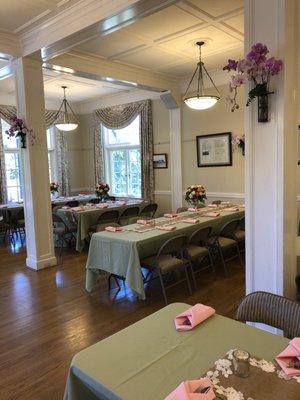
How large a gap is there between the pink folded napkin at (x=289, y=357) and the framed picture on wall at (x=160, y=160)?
6533 mm

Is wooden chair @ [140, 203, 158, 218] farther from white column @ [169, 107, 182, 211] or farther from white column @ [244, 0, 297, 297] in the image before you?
white column @ [244, 0, 297, 297]

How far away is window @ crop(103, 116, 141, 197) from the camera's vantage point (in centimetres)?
855

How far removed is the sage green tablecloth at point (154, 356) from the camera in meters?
1.25

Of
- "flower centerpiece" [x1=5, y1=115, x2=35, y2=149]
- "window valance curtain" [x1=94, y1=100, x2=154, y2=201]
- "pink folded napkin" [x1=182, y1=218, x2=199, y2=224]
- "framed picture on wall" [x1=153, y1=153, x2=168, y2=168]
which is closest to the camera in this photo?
"pink folded napkin" [x1=182, y1=218, x2=199, y2=224]

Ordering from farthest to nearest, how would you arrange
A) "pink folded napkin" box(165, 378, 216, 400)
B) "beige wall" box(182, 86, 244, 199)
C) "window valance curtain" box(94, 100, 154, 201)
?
"window valance curtain" box(94, 100, 154, 201), "beige wall" box(182, 86, 244, 199), "pink folded napkin" box(165, 378, 216, 400)

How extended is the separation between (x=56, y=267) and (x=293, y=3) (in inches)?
Answer: 176

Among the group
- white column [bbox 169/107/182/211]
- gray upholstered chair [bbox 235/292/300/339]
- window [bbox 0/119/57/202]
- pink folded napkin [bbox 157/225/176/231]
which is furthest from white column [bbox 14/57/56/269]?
gray upholstered chair [bbox 235/292/300/339]

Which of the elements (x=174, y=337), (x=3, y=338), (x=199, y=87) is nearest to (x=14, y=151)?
(x=199, y=87)

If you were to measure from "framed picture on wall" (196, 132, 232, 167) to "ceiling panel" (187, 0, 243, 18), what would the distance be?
2952 mm

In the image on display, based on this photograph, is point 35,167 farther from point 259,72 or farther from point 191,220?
point 259,72

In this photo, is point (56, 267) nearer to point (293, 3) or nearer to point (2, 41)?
point (2, 41)

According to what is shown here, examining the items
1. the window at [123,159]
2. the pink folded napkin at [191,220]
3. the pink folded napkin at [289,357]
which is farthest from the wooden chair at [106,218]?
the pink folded napkin at [289,357]

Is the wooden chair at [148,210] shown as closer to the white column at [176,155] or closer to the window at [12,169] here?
the white column at [176,155]

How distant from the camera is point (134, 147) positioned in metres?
8.52
